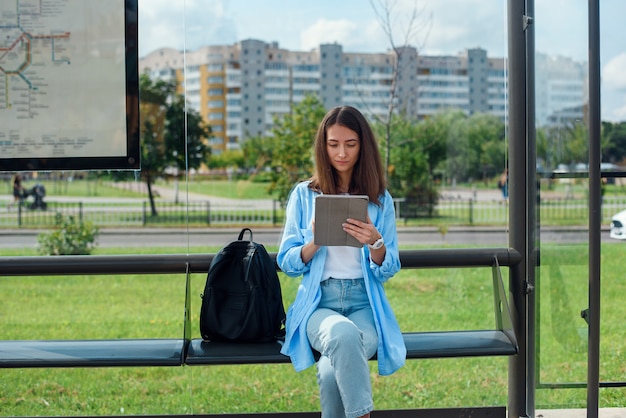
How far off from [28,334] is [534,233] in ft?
15.3

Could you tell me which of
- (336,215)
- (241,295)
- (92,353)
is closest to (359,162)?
(336,215)

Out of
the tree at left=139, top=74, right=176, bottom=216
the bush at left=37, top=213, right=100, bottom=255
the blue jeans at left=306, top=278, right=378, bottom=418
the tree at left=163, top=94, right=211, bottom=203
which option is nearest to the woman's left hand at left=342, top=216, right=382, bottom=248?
the blue jeans at left=306, top=278, right=378, bottom=418

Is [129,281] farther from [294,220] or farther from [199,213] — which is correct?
[294,220]

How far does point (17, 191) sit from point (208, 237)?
3.48m

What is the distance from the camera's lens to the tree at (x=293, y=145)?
834cm

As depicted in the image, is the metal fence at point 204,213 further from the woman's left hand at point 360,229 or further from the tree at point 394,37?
the woman's left hand at point 360,229

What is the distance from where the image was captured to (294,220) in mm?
3332

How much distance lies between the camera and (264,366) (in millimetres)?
5715

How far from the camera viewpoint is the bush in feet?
28.6

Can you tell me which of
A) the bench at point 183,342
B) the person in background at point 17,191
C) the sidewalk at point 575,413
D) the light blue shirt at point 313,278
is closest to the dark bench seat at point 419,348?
the bench at point 183,342

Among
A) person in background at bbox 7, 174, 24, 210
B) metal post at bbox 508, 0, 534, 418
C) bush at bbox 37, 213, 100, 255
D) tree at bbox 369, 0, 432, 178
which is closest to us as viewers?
metal post at bbox 508, 0, 534, 418

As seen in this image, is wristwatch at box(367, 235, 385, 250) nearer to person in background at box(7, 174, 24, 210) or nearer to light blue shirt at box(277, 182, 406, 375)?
light blue shirt at box(277, 182, 406, 375)

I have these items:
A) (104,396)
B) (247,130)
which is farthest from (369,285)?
(247,130)

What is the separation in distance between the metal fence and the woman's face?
199 inches
